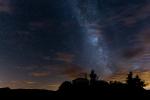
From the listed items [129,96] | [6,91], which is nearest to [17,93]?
[6,91]

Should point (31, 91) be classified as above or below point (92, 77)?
below

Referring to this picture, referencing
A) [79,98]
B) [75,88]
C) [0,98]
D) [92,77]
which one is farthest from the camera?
[92,77]

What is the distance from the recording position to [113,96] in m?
35.4

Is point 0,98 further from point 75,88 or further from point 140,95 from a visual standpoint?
point 140,95

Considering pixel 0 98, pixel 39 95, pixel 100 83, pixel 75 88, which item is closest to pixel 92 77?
pixel 100 83

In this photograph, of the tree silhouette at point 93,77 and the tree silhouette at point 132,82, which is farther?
the tree silhouette at point 93,77

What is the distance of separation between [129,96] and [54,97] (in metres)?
9.21

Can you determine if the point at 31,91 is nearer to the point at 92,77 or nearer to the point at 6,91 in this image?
the point at 6,91

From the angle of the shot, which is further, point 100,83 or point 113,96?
point 100,83

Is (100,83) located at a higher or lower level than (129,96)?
higher

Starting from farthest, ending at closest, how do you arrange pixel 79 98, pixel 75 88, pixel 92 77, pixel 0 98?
pixel 92 77, pixel 75 88, pixel 79 98, pixel 0 98

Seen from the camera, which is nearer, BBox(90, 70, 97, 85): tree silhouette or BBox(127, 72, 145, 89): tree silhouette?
BBox(127, 72, 145, 89): tree silhouette

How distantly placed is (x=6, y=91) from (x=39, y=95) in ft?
12.5

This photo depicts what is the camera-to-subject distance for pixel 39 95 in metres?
34.2
